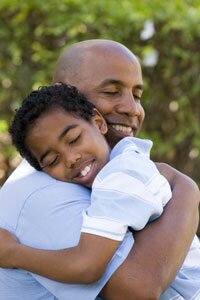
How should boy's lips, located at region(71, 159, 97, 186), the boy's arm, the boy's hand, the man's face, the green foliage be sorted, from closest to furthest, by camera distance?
the boy's arm
the boy's hand
boy's lips, located at region(71, 159, 97, 186)
the man's face
the green foliage

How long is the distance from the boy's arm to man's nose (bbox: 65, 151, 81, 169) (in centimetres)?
39

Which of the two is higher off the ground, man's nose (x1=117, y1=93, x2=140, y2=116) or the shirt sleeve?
the shirt sleeve

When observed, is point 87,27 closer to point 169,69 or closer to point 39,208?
point 169,69

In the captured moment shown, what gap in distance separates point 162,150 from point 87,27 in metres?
1.24

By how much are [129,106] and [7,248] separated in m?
0.89

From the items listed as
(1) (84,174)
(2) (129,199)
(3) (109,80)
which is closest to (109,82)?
(3) (109,80)

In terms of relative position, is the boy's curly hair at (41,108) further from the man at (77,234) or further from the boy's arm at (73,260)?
the boy's arm at (73,260)

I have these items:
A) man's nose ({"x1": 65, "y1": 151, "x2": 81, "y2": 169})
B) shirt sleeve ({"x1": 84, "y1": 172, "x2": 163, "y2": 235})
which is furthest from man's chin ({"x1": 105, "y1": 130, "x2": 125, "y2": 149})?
shirt sleeve ({"x1": 84, "y1": 172, "x2": 163, "y2": 235})

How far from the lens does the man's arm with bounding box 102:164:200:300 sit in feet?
7.68

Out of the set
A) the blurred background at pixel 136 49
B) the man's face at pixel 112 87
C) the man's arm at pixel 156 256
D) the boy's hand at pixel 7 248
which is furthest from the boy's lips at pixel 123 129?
the blurred background at pixel 136 49

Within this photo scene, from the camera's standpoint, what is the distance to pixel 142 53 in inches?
239

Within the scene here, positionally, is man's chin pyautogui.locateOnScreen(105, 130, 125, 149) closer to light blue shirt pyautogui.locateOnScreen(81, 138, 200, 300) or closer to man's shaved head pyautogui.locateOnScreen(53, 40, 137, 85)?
man's shaved head pyautogui.locateOnScreen(53, 40, 137, 85)

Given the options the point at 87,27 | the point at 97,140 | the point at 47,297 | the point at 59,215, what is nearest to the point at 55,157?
the point at 97,140

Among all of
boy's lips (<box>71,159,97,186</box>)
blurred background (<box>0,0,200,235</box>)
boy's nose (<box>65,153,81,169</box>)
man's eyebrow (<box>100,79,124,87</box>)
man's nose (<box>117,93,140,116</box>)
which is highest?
man's eyebrow (<box>100,79,124,87</box>)
